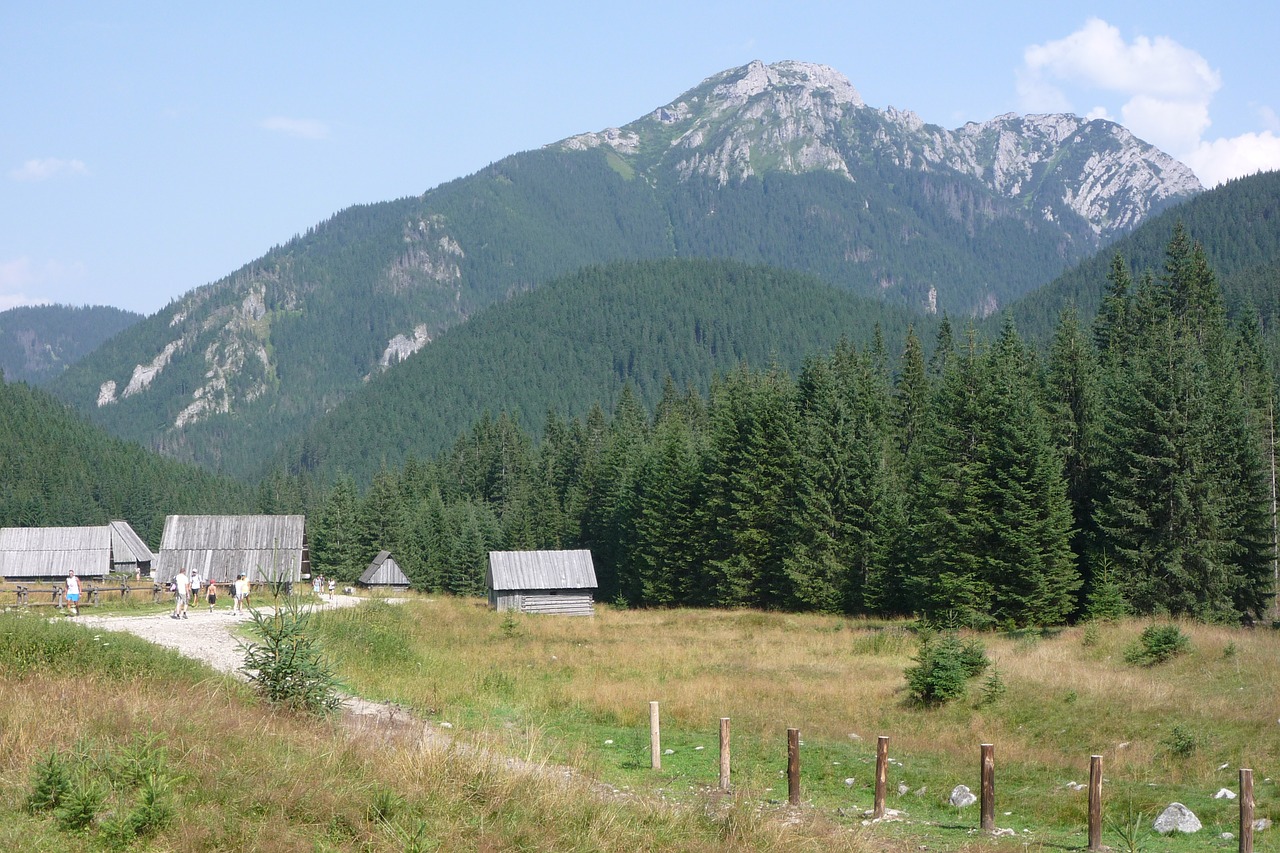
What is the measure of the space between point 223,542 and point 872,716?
161ft

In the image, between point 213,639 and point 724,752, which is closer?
point 724,752

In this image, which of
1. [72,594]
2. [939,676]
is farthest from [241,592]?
[939,676]

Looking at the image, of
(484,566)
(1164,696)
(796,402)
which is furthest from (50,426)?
(1164,696)

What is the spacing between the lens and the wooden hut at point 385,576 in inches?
3693

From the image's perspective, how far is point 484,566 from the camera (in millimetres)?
91125

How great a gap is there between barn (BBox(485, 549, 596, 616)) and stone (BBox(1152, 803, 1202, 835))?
165ft

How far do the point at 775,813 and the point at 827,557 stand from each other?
4238cm

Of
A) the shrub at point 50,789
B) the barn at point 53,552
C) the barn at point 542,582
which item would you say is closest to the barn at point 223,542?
the barn at point 542,582

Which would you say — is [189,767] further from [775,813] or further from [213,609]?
[213,609]

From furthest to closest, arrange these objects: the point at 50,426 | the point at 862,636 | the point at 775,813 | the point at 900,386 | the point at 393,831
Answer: the point at 50,426 → the point at 900,386 → the point at 862,636 → the point at 775,813 → the point at 393,831

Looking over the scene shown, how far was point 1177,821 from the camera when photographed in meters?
14.4

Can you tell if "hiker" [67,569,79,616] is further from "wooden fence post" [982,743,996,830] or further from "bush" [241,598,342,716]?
"wooden fence post" [982,743,996,830]

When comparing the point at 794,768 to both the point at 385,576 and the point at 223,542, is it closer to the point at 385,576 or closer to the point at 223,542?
the point at 223,542

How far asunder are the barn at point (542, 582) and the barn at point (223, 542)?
1130 centimetres
